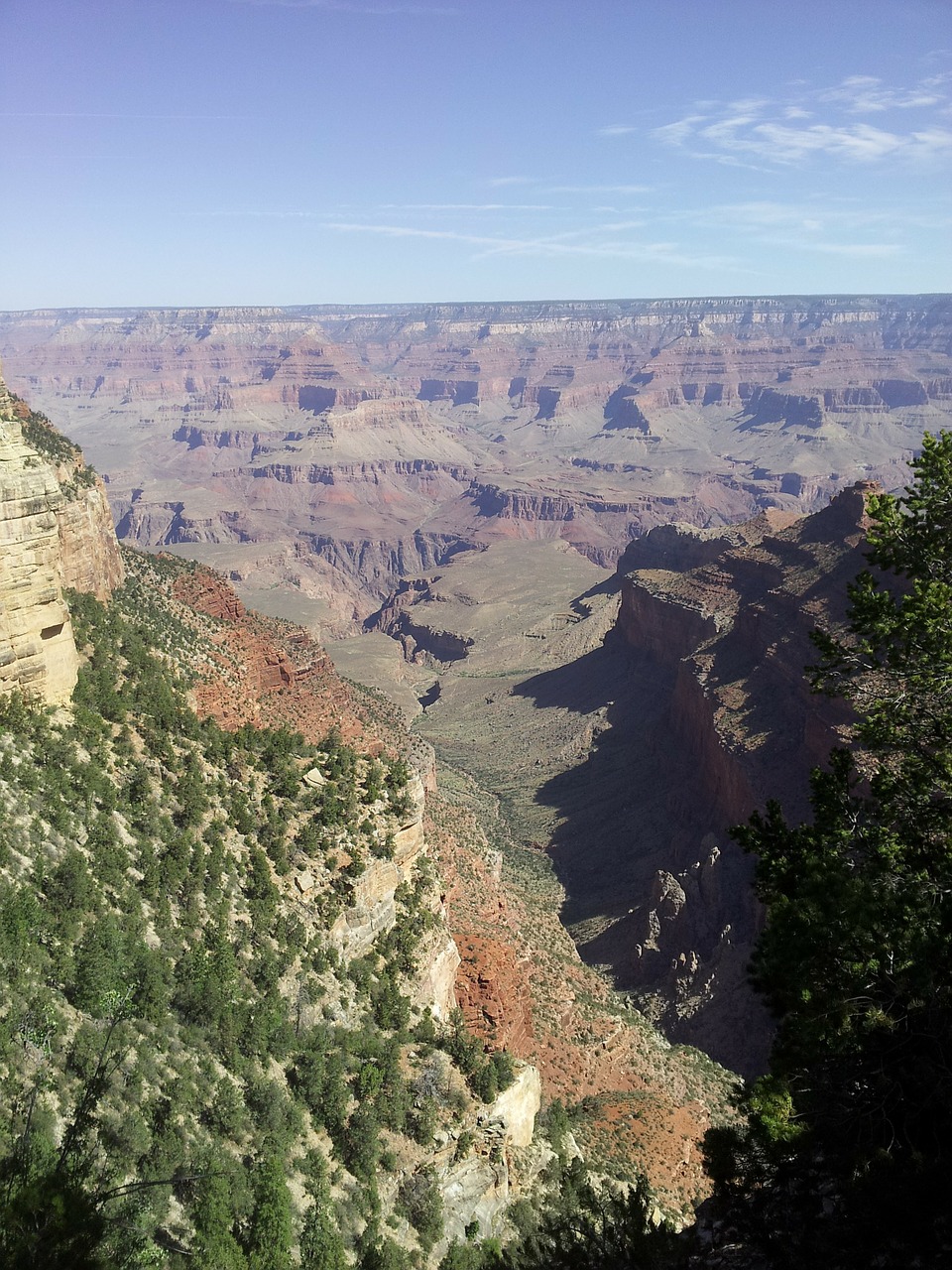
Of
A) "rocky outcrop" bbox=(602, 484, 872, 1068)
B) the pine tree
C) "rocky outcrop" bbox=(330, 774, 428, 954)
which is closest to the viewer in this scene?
the pine tree

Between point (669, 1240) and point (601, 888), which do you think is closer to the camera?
point (669, 1240)

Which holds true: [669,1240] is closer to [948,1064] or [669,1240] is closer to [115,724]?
[948,1064]

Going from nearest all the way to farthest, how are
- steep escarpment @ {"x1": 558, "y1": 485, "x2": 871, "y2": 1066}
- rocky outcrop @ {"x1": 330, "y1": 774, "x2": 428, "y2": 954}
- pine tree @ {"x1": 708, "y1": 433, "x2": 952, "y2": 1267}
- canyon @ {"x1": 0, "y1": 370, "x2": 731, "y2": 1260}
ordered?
pine tree @ {"x1": 708, "y1": 433, "x2": 952, "y2": 1267} → canyon @ {"x1": 0, "y1": 370, "x2": 731, "y2": 1260} → rocky outcrop @ {"x1": 330, "y1": 774, "x2": 428, "y2": 954} → steep escarpment @ {"x1": 558, "y1": 485, "x2": 871, "y2": 1066}

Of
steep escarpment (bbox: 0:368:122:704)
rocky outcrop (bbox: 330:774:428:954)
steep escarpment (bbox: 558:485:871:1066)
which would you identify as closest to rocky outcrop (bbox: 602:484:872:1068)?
steep escarpment (bbox: 558:485:871:1066)

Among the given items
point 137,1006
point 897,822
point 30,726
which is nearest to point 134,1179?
point 137,1006

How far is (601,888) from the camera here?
5522 centimetres

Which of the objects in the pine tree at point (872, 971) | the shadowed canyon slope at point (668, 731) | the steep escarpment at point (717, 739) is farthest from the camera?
the shadowed canyon slope at point (668, 731)

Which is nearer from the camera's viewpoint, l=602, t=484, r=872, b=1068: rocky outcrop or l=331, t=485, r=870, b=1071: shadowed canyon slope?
l=602, t=484, r=872, b=1068: rocky outcrop

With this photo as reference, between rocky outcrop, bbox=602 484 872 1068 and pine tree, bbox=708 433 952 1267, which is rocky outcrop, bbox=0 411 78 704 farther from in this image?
rocky outcrop, bbox=602 484 872 1068

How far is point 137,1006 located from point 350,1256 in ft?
22.2

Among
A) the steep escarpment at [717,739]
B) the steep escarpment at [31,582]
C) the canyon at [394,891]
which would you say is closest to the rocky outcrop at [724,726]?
the steep escarpment at [717,739]

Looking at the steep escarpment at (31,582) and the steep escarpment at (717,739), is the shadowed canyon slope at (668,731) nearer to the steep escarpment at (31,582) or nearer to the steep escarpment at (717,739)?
the steep escarpment at (717,739)

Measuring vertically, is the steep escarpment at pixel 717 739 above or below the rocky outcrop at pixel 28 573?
below

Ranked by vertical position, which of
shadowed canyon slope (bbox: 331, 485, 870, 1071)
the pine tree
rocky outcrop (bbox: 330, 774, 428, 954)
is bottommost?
shadowed canyon slope (bbox: 331, 485, 870, 1071)
